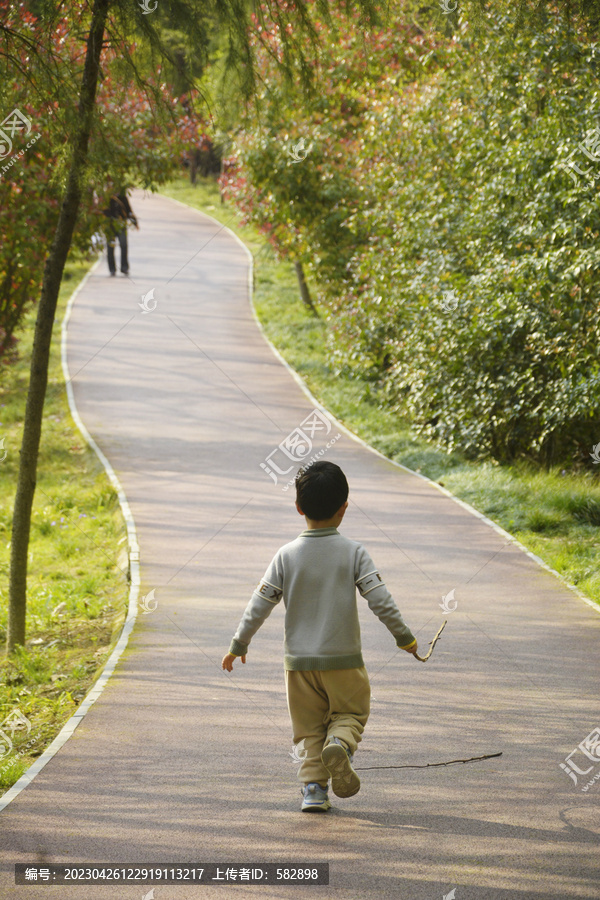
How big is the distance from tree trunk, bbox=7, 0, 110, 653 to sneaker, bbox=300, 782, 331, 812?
341cm

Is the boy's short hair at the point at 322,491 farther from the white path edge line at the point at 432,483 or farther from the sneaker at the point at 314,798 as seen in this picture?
the white path edge line at the point at 432,483

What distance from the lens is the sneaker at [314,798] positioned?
13.2ft

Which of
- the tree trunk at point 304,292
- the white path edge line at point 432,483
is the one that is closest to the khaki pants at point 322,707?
the white path edge line at point 432,483

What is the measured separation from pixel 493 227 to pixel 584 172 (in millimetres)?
2010

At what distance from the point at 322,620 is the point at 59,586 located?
4.96 meters

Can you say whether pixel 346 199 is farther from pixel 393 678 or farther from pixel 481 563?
pixel 393 678

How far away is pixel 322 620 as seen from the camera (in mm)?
3904

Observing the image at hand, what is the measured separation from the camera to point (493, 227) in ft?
36.3

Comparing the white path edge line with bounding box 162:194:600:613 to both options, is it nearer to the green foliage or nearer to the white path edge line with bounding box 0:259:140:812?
the green foliage

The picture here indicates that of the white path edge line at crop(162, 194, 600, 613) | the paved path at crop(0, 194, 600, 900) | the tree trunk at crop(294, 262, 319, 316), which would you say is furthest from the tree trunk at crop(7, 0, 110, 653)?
the tree trunk at crop(294, 262, 319, 316)

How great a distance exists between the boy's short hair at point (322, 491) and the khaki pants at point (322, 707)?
0.69 metres

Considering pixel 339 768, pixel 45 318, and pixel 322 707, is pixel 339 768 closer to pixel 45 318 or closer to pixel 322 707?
pixel 322 707

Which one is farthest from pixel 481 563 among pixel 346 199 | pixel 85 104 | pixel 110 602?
pixel 346 199

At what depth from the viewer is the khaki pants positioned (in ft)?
12.9
